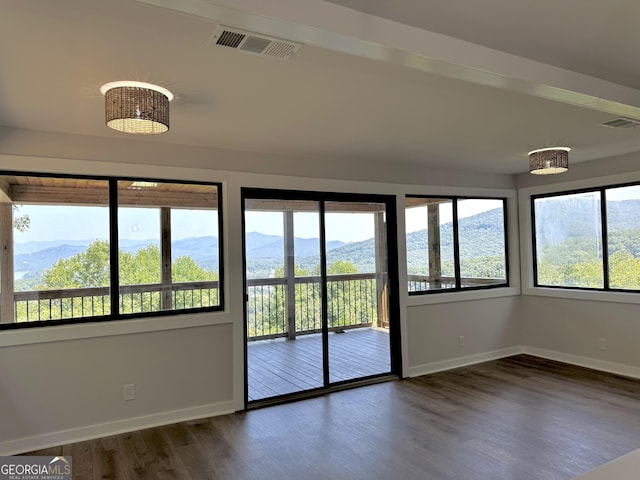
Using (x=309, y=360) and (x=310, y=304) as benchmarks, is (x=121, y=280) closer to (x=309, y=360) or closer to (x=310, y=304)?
(x=310, y=304)

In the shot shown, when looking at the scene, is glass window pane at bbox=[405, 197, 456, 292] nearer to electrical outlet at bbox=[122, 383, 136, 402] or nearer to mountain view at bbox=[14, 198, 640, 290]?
mountain view at bbox=[14, 198, 640, 290]

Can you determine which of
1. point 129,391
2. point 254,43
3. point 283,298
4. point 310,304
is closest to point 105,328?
point 129,391

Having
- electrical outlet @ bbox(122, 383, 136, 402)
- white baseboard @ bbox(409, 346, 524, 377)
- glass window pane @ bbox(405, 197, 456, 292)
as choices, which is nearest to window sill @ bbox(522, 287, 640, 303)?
white baseboard @ bbox(409, 346, 524, 377)

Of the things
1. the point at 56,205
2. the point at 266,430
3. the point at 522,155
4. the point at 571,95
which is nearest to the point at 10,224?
the point at 56,205

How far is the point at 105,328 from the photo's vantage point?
135 inches

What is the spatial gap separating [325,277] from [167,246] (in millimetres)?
1601

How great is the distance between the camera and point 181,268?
3.88 m

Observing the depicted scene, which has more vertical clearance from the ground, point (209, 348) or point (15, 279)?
point (15, 279)

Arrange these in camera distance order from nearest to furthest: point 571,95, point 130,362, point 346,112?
point 571,95 → point 346,112 → point 130,362

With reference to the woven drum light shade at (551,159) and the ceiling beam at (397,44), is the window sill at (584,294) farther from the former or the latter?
the ceiling beam at (397,44)

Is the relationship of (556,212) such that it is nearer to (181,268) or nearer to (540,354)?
(540,354)

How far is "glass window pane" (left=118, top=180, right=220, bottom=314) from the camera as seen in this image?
3650mm

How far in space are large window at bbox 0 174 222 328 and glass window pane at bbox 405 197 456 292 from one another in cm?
231

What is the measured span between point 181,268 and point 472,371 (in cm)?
349
